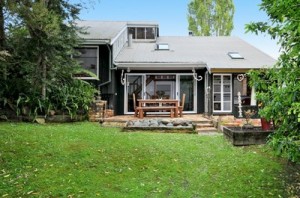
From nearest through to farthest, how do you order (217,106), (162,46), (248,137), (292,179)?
(292,179)
(248,137)
(217,106)
(162,46)

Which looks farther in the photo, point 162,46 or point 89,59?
point 162,46

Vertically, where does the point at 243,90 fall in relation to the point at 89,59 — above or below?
below

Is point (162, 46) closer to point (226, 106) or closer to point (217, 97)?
point (217, 97)

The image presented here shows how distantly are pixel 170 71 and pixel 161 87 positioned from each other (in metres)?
1.05

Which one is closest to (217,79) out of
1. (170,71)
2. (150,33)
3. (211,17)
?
(170,71)

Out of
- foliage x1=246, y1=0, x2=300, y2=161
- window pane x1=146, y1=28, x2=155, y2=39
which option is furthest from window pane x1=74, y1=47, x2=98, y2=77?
foliage x1=246, y1=0, x2=300, y2=161

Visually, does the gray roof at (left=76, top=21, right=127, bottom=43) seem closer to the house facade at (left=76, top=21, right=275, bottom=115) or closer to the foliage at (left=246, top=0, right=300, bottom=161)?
the house facade at (left=76, top=21, right=275, bottom=115)

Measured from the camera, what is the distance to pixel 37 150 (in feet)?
22.7

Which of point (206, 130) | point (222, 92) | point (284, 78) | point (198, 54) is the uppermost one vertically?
point (198, 54)

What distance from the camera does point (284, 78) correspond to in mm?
3752

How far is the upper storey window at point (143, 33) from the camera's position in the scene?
21.3 m

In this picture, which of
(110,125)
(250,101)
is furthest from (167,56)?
(110,125)

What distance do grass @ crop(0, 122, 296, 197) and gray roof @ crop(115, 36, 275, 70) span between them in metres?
7.54

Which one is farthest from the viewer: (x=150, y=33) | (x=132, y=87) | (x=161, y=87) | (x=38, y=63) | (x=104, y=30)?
(x=150, y=33)
